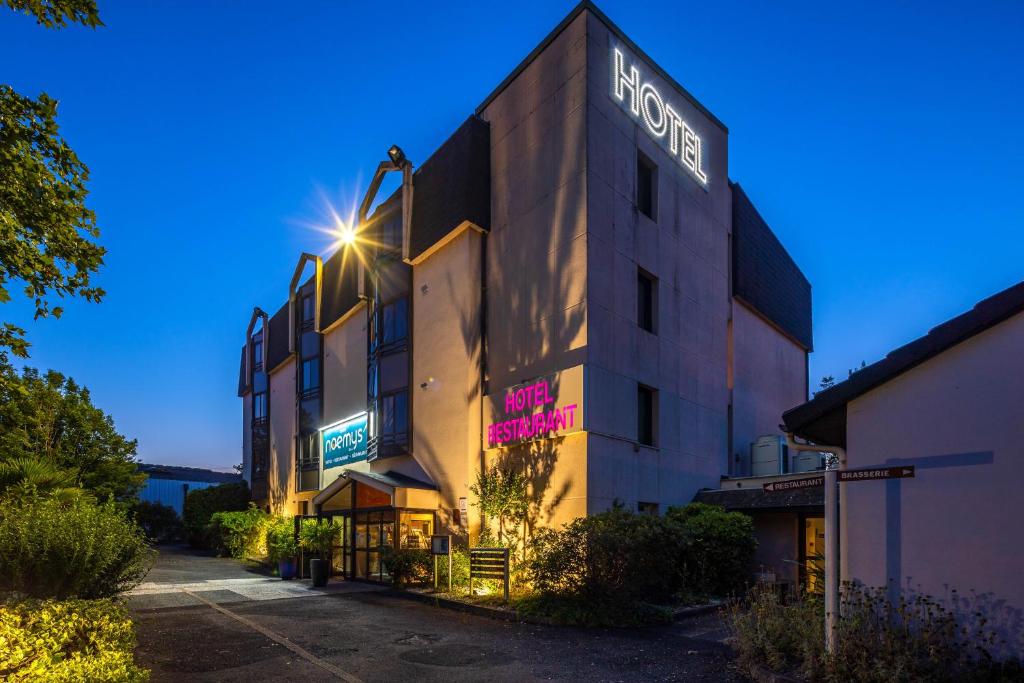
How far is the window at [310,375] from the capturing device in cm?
3088

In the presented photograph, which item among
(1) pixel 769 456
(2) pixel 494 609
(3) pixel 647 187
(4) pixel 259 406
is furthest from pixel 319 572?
(4) pixel 259 406

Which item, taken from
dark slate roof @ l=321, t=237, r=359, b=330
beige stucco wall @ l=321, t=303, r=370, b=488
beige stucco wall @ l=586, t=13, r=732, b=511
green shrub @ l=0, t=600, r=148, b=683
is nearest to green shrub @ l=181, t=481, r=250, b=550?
beige stucco wall @ l=321, t=303, r=370, b=488

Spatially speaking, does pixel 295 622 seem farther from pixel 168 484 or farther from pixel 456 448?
pixel 168 484

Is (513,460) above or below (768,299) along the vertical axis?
below

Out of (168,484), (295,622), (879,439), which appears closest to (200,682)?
(295,622)

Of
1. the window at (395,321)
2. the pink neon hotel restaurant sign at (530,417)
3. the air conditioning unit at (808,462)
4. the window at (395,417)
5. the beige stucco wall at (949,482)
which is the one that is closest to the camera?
the beige stucco wall at (949,482)

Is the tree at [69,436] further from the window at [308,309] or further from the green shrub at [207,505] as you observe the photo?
the green shrub at [207,505]

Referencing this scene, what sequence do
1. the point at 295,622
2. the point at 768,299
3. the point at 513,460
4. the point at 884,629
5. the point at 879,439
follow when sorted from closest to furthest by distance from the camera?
the point at 884,629 → the point at 879,439 → the point at 295,622 → the point at 513,460 → the point at 768,299

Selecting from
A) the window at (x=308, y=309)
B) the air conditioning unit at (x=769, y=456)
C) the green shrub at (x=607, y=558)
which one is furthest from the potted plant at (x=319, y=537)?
the air conditioning unit at (x=769, y=456)

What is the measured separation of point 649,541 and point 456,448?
7545 millimetres

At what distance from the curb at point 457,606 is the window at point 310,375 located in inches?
592

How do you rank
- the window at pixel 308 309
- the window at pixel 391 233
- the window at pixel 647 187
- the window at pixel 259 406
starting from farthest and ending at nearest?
1. the window at pixel 259 406
2. the window at pixel 308 309
3. the window at pixel 391 233
4. the window at pixel 647 187

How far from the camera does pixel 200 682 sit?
8406 millimetres

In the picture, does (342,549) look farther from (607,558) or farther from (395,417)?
(607,558)
